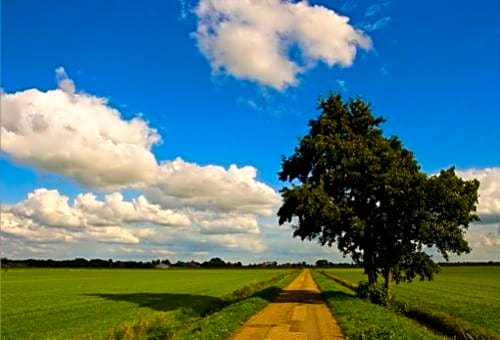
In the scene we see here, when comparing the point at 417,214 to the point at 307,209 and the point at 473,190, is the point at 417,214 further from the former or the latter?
the point at 307,209

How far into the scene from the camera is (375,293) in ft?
145

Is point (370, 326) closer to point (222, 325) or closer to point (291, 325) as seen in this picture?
point (291, 325)

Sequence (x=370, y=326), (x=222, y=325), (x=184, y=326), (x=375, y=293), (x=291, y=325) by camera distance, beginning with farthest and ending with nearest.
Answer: (x=375, y=293) < (x=184, y=326) < (x=291, y=325) < (x=222, y=325) < (x=370, y=326)

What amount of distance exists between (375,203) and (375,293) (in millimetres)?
7159

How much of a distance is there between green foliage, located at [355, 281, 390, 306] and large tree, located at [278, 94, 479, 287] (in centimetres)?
147

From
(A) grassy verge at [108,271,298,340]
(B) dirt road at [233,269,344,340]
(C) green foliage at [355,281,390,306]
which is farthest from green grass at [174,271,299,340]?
(C) green foliage at [355,281,390,306]

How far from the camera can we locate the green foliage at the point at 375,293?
142 feet

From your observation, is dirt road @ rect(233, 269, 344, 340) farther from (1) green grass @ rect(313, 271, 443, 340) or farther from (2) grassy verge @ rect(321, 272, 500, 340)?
(2) grassy verge @ rect(321, 272, 500, 340)

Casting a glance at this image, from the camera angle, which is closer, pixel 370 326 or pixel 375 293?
pixel 370 326

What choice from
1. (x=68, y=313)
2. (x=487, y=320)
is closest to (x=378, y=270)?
(x=487, y=320)

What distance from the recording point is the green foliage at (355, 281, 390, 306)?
4334 cm

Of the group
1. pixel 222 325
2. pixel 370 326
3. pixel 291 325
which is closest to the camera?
pixel 370 326

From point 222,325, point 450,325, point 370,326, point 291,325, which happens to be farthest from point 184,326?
point 450,325

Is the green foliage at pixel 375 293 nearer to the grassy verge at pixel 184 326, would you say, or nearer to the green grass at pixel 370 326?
the green grass at pixel 370 326
